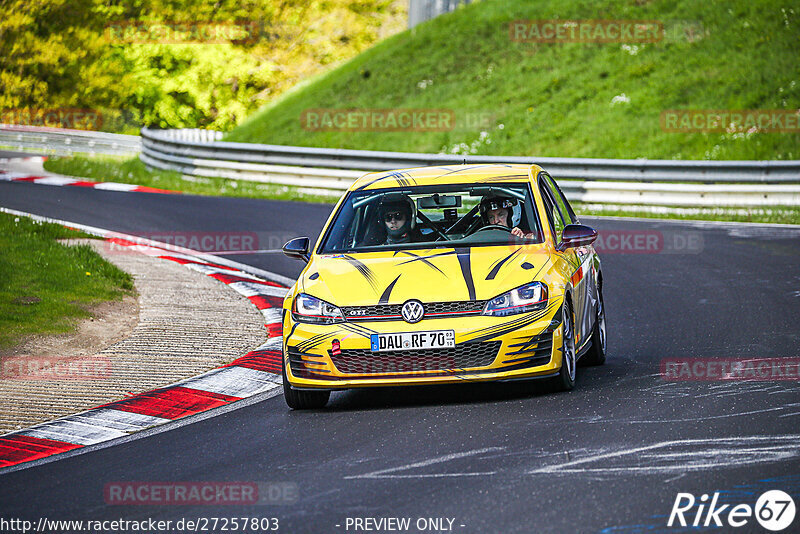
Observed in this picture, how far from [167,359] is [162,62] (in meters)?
42.8

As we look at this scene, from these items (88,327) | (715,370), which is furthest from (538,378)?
(88,327)

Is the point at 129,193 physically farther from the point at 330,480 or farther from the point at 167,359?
the point at 330,480

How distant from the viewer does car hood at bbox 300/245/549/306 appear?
7.55 m

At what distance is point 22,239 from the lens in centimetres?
1445

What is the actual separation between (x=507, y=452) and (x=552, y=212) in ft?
9.89

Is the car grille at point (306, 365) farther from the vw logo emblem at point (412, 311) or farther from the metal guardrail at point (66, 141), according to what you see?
the metal guardrail at point (66, 141)

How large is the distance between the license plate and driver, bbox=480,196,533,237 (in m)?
1.55

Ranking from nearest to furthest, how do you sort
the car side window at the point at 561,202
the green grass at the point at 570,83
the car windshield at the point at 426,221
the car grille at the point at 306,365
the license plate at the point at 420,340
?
the license plate at the point at 420,340 → the car grille at the point at 306,365 → the car windshield at the point at 426,221 → the car side window at the point at 561,202 → the green grass at the point at 570,83

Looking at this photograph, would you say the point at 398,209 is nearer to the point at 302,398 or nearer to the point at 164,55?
the point at 302,398

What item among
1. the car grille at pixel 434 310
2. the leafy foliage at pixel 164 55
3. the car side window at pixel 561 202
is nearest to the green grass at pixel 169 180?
the car side window at pixel 561 202

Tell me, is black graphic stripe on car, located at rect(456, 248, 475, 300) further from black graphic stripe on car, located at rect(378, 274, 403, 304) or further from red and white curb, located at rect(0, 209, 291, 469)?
red and white curb, located at rect(0, 209, 291, 469)

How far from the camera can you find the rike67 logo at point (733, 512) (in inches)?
193

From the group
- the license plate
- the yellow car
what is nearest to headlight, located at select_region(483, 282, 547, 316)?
the yellow car

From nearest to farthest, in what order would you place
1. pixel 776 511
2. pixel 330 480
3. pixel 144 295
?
pixel 776 511, pixel 330 480, pixel 144 295
